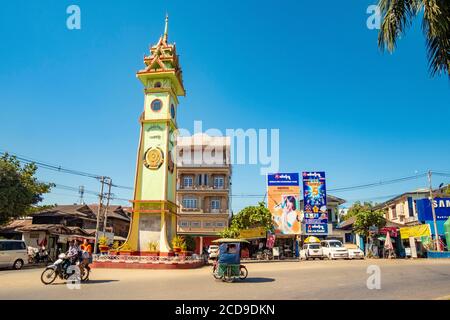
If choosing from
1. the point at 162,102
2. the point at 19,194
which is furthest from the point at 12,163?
the point at 162,102

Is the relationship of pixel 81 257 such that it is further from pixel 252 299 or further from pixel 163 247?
pixel 163 247

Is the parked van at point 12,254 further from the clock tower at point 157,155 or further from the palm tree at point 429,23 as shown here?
the palm tree at point 429,23

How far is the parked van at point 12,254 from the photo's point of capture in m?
22.2

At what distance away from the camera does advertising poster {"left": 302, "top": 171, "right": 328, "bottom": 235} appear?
143 feet

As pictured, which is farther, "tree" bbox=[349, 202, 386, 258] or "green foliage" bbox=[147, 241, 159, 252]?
"tree" bbox=[349, 202, 386, 258]

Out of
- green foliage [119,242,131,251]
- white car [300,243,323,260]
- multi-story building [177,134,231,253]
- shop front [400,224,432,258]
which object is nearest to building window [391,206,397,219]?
shop front [400,224,432,258]

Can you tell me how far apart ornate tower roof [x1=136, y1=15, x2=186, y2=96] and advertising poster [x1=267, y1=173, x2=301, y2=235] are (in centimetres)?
2151

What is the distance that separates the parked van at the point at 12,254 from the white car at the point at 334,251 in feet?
85.8

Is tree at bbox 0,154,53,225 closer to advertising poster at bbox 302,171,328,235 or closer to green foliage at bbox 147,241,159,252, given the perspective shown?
green foliage at bbox 147,241,159,252

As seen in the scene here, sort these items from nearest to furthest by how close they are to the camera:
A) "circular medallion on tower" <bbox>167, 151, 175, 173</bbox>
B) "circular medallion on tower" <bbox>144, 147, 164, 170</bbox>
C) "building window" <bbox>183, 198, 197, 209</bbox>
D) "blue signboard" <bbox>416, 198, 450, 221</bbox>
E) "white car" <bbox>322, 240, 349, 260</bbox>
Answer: "circular medallion on tower" <bbox>144, 147, 164, 170</bbox> < "circular medallion on tower" <bbox>167, 151, 175, 173</bbox> < "white car" <bbox>322, 240, 349, 260</bbox> < "blue signboard" <bbox>416, 198, 450, 221</bbox> < "building window" <bbox>183, 198, 197, 209</bbox>

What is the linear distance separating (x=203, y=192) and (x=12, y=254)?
87.4ft

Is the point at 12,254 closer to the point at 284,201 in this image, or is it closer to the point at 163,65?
the point at 163,65

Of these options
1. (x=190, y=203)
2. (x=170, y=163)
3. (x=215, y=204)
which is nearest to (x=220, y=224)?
(x=215, y=204)

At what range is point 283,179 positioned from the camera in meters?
45.3
